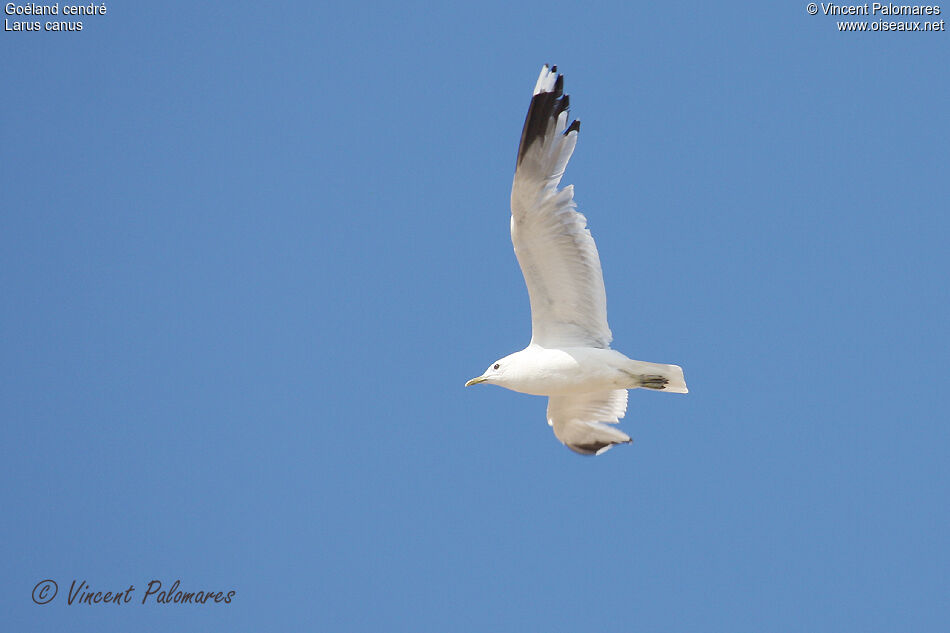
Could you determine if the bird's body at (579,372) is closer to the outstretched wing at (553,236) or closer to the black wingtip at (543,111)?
the outstretched wing at (553,236)

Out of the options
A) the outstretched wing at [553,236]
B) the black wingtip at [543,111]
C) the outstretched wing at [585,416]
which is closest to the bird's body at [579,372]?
the outstretched wing at [553,236]

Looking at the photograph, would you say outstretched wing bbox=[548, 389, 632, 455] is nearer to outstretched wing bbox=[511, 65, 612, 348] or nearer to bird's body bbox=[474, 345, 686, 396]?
bird's body bbox=[474, 345, 686, 396]

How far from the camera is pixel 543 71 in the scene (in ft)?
35.7

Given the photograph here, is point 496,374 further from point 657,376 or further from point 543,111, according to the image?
point 543,111

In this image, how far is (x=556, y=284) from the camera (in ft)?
37.4

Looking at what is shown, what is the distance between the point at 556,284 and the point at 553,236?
0.52 metres

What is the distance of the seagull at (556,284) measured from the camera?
1088 centimetres

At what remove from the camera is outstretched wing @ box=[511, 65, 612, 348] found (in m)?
10.9

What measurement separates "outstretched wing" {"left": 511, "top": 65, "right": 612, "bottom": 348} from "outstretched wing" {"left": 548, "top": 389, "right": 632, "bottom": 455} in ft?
3.61

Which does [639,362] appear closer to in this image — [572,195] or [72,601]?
[572,195]

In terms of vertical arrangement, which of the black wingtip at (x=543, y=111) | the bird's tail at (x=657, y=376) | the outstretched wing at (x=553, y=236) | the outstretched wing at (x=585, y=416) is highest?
the black wingtip at (x=543, y=111)

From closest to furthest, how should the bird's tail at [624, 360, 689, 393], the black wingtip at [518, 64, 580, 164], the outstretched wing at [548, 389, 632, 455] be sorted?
the black wingtip at [518, 64, 580, 164] < the bird's tail at [624, 360, 689, 393] < the outstretched wing at [548, 389, 632, 455]

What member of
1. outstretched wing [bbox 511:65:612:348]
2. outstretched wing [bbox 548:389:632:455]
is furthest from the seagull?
outstretched wing [bbox 548:389:632:455]

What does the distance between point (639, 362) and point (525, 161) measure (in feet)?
6.72
